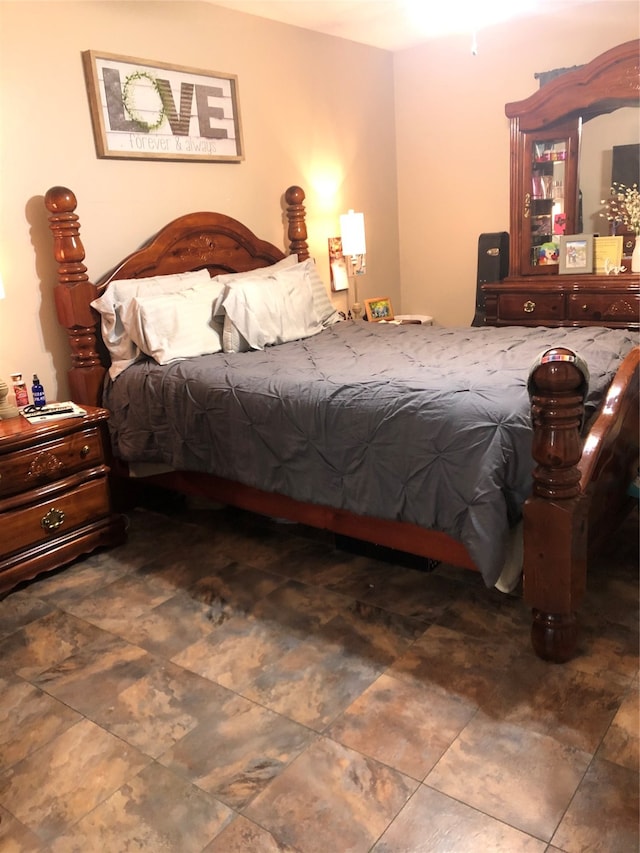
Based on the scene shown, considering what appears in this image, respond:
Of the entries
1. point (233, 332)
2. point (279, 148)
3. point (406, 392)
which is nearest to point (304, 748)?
point (406, 392)

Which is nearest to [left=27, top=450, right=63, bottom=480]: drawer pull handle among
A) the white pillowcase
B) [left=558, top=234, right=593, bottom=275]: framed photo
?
the white pillowcase

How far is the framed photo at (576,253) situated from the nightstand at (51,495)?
2.68 m

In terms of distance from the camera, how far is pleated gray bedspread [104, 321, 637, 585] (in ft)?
6.12

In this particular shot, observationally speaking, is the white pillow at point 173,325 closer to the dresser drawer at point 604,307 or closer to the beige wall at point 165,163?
the beige wall at point 165,163

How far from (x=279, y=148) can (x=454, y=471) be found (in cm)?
269

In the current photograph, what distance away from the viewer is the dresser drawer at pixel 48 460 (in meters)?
2.41

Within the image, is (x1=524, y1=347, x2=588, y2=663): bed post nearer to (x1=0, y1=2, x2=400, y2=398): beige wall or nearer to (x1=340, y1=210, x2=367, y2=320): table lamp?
(x1=0, y1=2, x2=400, y2=398): beige wall

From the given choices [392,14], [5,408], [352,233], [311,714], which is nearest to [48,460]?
[5,408]

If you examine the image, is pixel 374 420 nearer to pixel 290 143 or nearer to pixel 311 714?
pixel 311 714

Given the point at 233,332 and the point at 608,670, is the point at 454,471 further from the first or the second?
the point at 233,332

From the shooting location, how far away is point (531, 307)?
3.88m

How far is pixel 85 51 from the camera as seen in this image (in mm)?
2904

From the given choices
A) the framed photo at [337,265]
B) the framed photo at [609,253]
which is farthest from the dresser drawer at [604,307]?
the framed photo at [337,265]

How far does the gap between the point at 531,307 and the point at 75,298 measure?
2.49m
